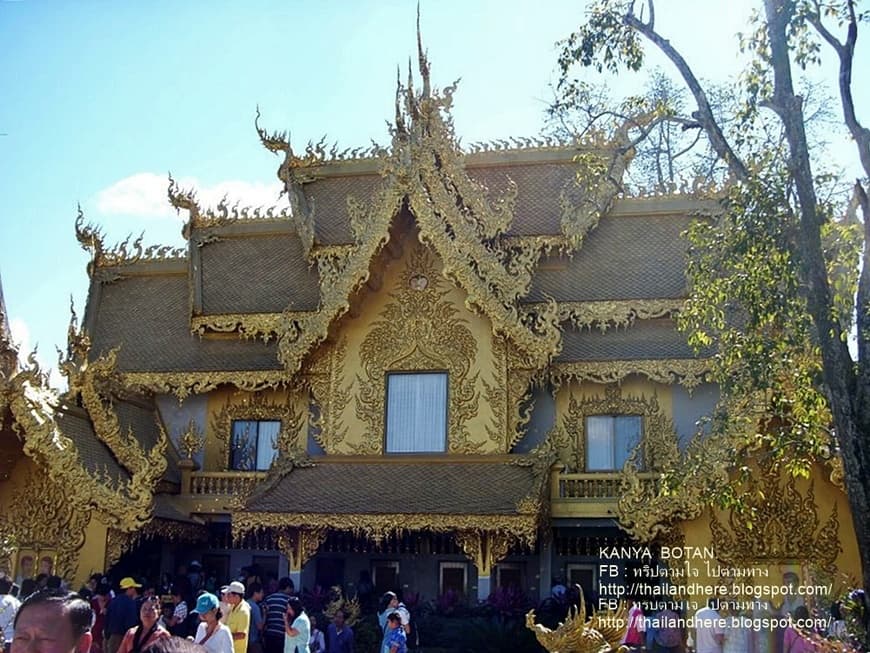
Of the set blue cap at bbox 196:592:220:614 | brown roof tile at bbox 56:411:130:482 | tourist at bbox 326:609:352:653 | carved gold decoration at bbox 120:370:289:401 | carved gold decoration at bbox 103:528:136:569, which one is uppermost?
carved gold decoration at bbox 120:370:289:401

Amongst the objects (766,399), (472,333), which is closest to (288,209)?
(472,333)

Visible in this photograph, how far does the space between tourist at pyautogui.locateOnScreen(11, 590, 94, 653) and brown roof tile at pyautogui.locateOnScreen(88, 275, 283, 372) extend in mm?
12710

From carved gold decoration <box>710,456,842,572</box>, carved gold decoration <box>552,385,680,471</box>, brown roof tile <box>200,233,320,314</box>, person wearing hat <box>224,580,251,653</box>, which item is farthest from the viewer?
brown roof tile <box>200,233,320,314</box>

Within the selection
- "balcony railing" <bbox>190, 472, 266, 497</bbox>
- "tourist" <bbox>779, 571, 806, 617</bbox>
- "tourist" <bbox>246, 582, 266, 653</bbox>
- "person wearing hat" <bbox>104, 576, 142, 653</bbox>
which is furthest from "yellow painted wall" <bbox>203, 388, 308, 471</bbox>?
"tourist" <bbox>779, 571, 806, 617</bbox>

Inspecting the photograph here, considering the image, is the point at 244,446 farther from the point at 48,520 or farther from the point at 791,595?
the point at 791,595

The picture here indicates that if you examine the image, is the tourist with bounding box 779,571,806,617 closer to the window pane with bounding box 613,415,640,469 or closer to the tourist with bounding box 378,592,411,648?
the window pane with bounding box 613,415,640,469

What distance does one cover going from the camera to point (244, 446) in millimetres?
16484

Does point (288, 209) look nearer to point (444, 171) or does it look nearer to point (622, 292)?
point (444, 171)

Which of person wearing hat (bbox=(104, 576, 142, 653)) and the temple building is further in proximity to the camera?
the temple building

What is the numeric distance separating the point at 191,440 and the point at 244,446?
2.75ft

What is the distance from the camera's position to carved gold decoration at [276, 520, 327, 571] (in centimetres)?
1375

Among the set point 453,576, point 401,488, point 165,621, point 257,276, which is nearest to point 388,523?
point 401,488

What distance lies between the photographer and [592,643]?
8336 millimetres

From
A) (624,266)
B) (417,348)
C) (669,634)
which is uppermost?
(624,266)
